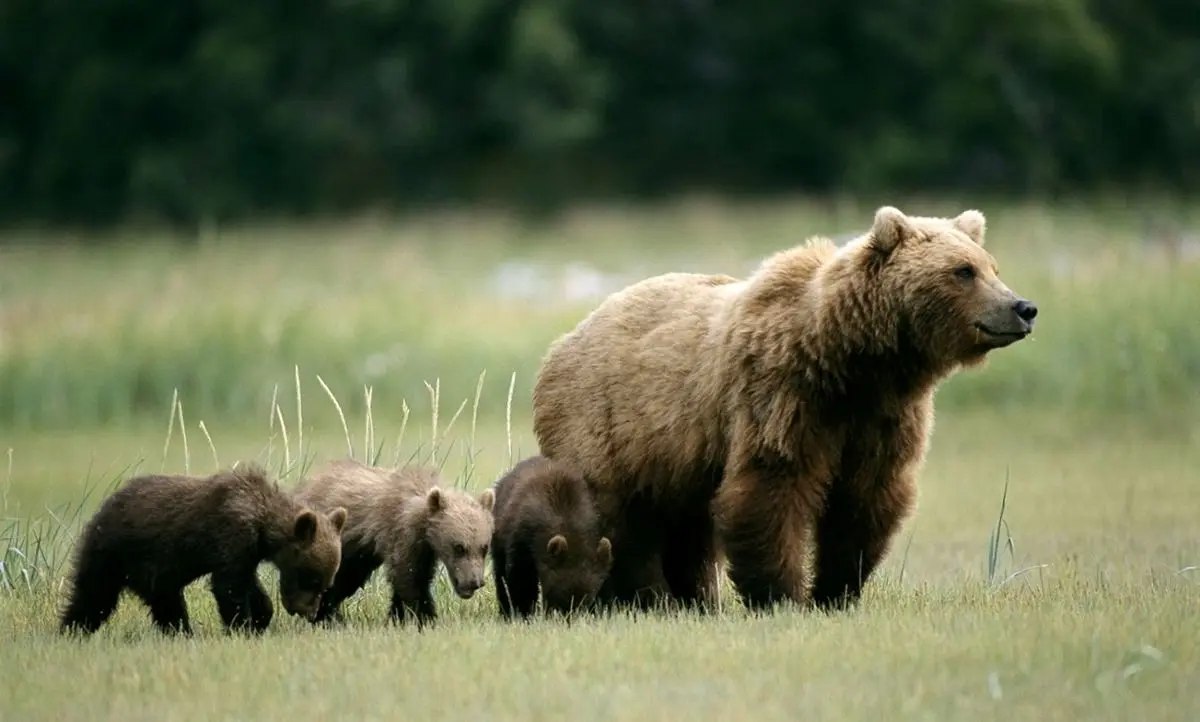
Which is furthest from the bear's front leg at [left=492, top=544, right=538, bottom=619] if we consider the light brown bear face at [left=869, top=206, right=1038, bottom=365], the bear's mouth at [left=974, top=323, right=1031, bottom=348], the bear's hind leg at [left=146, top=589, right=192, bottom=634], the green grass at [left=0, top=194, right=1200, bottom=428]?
the green grass at [left=0, top=194, right=1200, bottom=428]

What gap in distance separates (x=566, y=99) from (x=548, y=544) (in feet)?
103

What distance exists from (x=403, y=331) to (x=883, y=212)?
1083cm

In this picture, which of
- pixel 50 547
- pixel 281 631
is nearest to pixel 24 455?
pixel 50 547

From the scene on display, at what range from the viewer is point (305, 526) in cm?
820

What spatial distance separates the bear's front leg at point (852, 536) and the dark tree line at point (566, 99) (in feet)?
92.1

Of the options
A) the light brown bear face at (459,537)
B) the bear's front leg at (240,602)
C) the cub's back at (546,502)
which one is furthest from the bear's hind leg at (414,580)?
the bear's front leg at (240,602)

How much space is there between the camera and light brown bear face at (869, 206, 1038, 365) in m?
7.89

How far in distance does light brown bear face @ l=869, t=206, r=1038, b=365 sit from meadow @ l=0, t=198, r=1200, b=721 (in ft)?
3.74

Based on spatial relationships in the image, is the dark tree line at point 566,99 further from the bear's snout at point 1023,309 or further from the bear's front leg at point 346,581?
the bear's snout at point 1023,309

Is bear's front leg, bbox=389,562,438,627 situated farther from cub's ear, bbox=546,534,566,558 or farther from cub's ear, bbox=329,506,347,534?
cub's ear, bbox=546,534,566,558

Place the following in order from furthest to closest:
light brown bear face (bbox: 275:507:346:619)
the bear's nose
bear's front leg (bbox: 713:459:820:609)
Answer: light brown bear face (bbox: 275:507:346:619) → bear's front leg (bbox: 713:459:820:609) → the bear's nose

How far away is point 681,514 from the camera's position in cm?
905

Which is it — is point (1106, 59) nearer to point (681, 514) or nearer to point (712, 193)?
point (712, 193)

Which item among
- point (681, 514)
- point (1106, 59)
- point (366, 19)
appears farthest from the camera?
point (366, 19)
